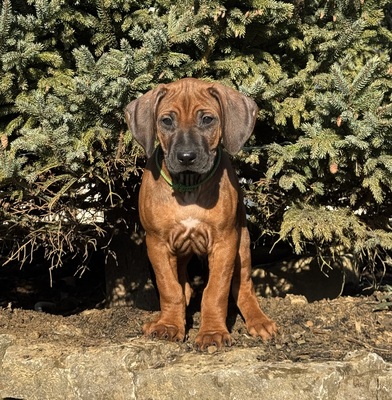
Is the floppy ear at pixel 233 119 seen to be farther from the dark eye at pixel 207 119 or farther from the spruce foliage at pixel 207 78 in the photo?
the spruce foliage at pixel 207 78

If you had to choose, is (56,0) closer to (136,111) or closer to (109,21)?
(109,21)

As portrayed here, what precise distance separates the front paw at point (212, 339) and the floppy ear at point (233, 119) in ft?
3.82

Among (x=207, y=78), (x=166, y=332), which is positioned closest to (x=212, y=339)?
(x=166, y=332)

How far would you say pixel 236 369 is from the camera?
12.8 ft

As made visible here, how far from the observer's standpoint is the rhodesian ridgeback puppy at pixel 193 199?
443cm

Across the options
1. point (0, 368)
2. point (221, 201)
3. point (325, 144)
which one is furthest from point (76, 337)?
point (325, 144)

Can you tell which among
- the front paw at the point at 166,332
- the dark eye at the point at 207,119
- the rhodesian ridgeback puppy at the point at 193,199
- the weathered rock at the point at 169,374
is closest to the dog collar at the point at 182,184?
the rhodesian ridgeback puppy at the point at 193,199

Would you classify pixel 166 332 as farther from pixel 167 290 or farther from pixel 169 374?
pixel 169 374

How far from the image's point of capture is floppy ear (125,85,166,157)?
14.9 ft

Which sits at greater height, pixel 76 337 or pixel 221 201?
pixel 221 201

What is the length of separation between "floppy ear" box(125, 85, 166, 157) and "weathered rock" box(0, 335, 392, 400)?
4.23 feet

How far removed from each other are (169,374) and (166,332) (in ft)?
1.63

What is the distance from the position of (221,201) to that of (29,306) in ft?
10.2

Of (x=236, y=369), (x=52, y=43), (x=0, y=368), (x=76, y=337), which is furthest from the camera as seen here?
(x=52, y=43)
